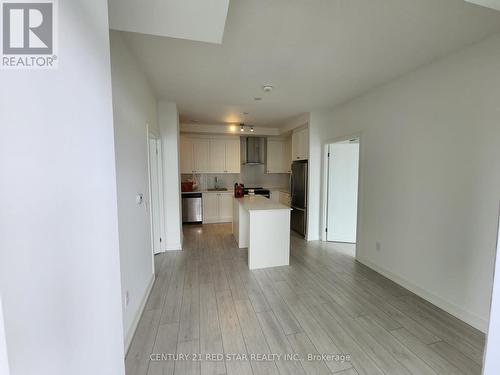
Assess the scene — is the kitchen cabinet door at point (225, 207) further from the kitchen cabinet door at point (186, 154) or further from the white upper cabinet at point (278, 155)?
the white upper cabinet at point (278, 155)

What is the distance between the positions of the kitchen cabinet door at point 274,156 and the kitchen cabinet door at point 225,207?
140 cm

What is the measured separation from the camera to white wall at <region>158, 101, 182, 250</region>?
3689 millimetres

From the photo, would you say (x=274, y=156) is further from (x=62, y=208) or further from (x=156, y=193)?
(x=62, y=208)

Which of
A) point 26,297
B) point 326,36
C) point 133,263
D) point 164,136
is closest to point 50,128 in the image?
point 26,297

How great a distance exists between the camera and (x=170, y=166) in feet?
12.3

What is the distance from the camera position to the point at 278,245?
3320 millimetres

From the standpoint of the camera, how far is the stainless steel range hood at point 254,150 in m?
6.21

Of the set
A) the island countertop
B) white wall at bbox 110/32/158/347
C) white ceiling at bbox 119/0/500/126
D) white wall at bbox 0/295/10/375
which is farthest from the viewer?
the island countertop

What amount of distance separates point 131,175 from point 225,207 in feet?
12.8

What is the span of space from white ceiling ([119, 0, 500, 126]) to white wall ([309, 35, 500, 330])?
274mm

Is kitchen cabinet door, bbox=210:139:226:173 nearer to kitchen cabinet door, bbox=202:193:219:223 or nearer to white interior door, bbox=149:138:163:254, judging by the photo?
kitchen cabinet door, bbox=202:193:219:223

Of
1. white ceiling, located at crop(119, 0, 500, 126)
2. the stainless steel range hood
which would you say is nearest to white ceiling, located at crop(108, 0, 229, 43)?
white ceiling, located at crop(119, 0, 500, 126)

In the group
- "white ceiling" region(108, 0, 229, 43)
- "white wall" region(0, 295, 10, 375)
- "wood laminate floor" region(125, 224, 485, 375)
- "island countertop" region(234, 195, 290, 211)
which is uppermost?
"white ceiling" region(108, 0, 229, 43)

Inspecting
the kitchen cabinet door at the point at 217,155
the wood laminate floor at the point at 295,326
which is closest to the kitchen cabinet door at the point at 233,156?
the kitchen cabinet door at the point at 217,155
